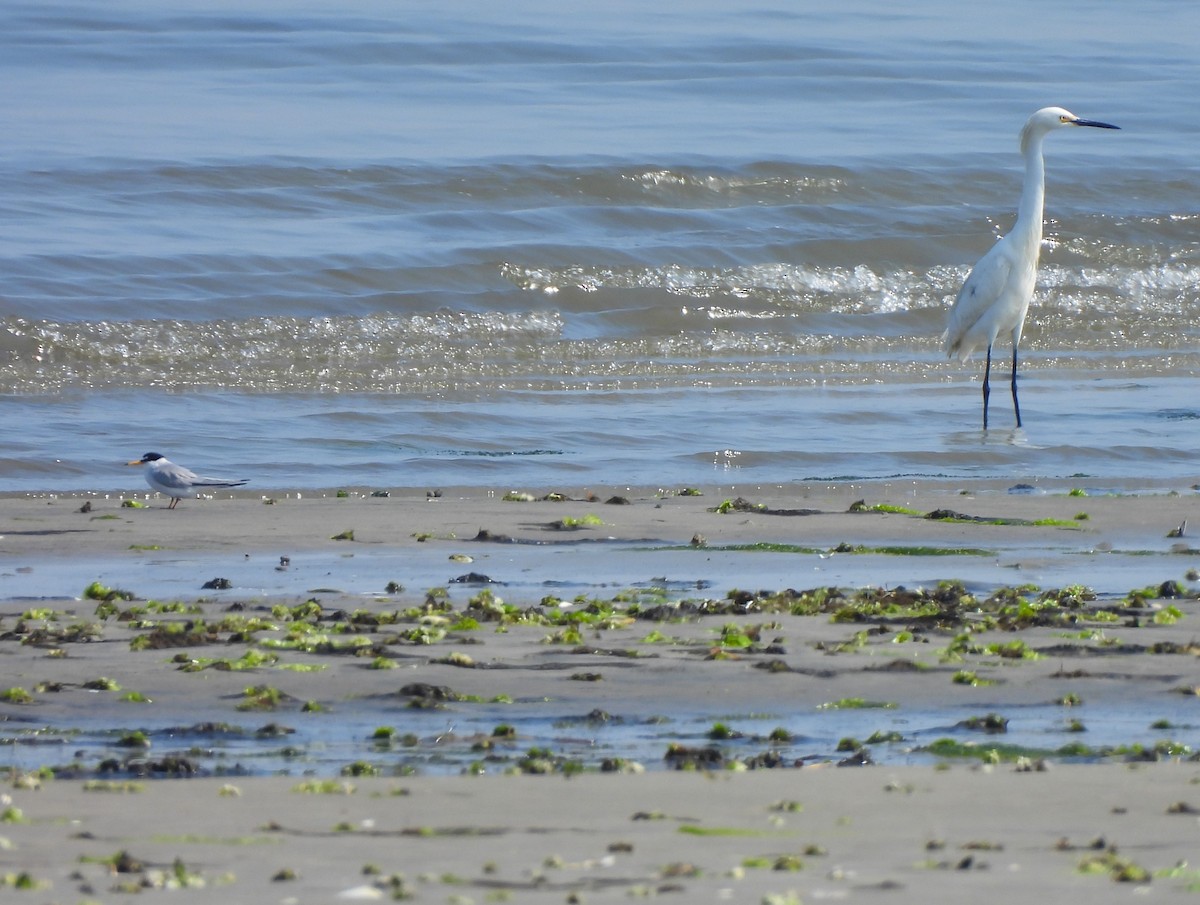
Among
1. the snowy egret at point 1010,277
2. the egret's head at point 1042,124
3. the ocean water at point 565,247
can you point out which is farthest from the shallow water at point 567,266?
the egret's head at point 1042,124

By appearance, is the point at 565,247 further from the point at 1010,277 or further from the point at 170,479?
the point at 170,479

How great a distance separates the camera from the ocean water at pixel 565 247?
421 inches

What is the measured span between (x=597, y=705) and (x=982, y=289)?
9147mm

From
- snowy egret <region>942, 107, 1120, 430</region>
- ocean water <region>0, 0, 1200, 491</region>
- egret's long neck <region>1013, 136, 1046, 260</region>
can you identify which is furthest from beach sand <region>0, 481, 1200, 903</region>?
egret's long neck <region>1013, 136, 1046, 260</region>

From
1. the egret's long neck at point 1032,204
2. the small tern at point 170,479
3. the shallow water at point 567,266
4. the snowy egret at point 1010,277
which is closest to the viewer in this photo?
the small tern at point 170,479

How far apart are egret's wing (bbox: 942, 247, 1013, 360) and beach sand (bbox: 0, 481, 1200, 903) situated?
18.0 feet

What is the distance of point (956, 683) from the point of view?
189 inches

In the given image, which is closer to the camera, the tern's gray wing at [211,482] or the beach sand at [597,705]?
the beach sand at [597,705]

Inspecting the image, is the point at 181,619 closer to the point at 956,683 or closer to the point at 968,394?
the point at 956,683

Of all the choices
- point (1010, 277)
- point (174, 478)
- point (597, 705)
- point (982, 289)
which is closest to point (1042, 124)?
point (1010, 277)

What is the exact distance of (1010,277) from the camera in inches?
520

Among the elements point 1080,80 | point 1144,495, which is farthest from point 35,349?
point 1080,80

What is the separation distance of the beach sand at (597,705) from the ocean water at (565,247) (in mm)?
2258

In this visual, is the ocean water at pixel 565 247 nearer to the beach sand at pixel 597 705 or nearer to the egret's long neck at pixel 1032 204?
the egret's long neck at pixel 1032 204
